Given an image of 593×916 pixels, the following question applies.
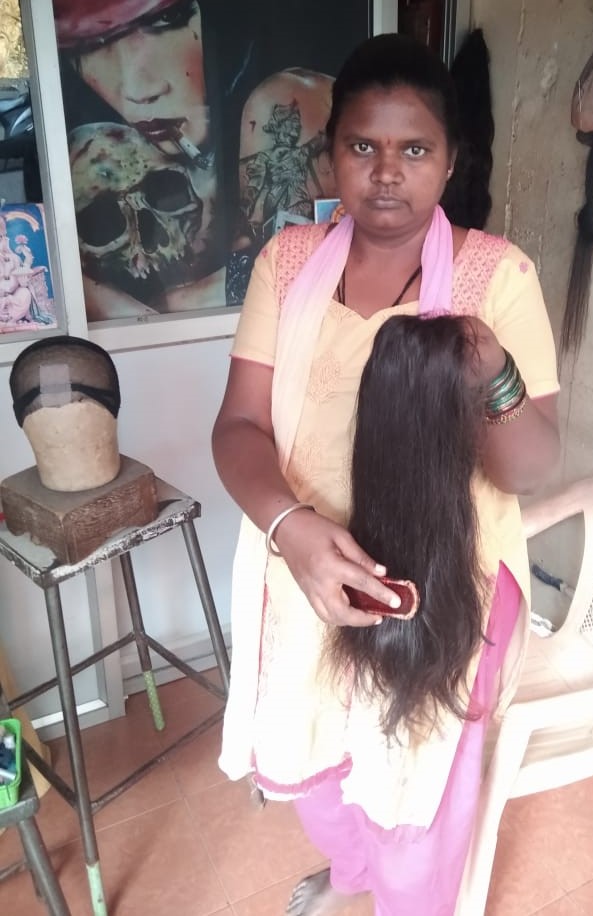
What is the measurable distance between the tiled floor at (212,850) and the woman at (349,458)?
→ 0.33 meters

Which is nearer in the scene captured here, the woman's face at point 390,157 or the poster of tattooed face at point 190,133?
the woman's face at point 390,157

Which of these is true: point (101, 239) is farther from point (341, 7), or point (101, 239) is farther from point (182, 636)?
point (182, 636)

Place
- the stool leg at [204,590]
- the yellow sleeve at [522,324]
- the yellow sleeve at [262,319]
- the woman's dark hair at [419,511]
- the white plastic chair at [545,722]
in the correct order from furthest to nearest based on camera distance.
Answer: the stool leg at [204,590], the white plastic chair at [545,722], the yellow sleeve at [262,319], the yellow sleeve at [522,324], the woman's dark hair at [419,511]

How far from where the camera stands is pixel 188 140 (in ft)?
5.04

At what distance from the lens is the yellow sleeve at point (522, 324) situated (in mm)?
844

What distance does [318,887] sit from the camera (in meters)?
1.35

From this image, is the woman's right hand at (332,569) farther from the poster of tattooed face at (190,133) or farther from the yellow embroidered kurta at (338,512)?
the poster of tattooed face at (190,133)

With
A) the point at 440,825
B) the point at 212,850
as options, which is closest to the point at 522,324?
the point at 440,825

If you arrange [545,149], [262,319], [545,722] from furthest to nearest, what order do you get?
1. [545,149]
2. [545,722]
3. [262,319]

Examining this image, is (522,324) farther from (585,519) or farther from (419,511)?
(585,519)

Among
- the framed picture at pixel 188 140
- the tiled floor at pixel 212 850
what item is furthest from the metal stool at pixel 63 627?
the framed picture at pixel 188 140

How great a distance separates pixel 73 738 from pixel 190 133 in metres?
1.18

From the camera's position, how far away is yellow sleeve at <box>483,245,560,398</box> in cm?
84

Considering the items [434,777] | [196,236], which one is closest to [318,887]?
[434,777]
